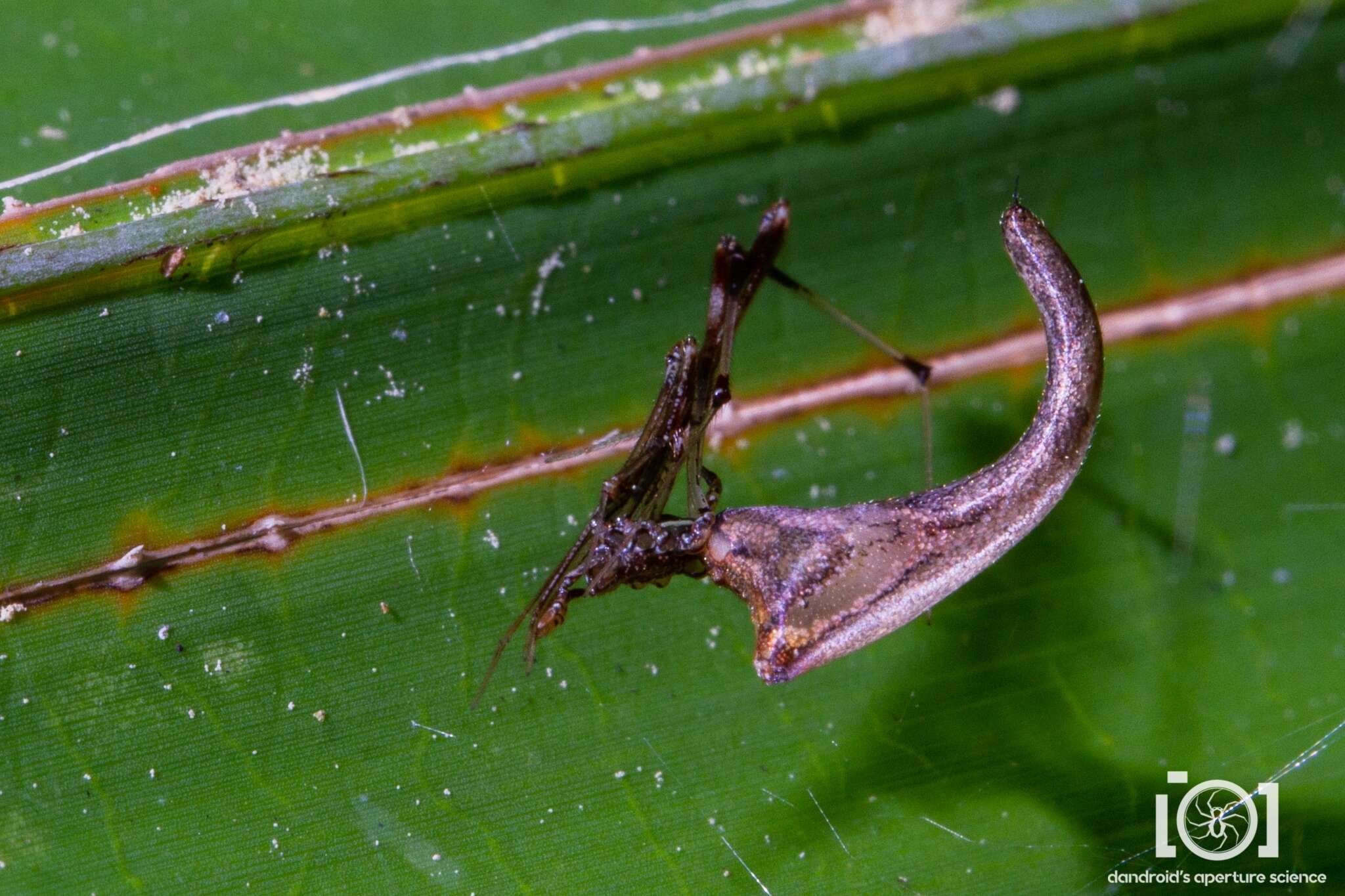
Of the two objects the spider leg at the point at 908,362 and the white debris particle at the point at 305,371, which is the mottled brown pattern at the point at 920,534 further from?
the white debris particle at the point at 305,371

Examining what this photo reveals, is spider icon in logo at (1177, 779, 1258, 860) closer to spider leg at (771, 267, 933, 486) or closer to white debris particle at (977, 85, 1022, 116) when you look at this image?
spider leg at (771, 267, 933, 486)

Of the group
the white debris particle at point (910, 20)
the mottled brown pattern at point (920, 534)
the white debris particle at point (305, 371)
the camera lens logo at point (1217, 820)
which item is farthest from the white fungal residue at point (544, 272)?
the camera lens logo at point (1217, 820)

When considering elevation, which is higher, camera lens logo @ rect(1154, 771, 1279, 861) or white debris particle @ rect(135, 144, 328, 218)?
white debris particle @ rect(135, 144, 328, 218)

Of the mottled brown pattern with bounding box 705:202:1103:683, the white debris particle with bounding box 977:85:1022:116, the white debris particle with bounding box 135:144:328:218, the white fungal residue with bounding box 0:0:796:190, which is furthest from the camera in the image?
the white debris particle with bounding box 977:85:1022:116

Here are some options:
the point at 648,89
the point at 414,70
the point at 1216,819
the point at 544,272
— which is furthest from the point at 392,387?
the point at 1216,819

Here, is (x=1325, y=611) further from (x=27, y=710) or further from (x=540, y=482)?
(x=27, y=710)

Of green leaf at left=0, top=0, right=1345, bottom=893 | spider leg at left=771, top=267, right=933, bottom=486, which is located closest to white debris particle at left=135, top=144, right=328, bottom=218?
green leaf at left=0, top=0, right=1345, bottom=893

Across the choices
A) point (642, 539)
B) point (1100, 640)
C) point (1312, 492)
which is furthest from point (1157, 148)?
point (642, 539)

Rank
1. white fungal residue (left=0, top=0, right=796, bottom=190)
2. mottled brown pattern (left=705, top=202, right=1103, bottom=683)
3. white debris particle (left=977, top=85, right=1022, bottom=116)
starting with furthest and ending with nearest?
white debris particle (left=977, top=85, right=1022, bottom=116) < white fungal residue (left=0, top=0, right=796, bottom=190) < mottled brown pattern (left=705, top=202, right=1103, bottom=683)
